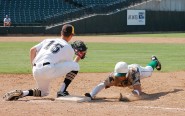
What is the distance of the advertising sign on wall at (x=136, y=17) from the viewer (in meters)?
40.0

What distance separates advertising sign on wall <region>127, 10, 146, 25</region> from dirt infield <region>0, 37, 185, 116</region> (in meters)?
29.4

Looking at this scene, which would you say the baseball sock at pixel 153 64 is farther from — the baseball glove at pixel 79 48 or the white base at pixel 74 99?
the white base at pixel 74 99

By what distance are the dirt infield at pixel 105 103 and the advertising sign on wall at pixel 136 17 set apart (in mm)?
29374

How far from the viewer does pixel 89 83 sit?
10172mm

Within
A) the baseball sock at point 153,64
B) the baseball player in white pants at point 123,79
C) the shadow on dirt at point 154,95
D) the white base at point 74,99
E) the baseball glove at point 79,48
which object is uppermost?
the baseball glove at point 79,48

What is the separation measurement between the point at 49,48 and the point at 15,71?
16.0ft

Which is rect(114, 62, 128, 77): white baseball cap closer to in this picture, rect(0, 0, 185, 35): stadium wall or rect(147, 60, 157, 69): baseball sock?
rect(147, 60, 157, 69): baseball sock

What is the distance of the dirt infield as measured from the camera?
6.36 m

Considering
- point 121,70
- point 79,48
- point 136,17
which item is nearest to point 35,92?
point 79,48

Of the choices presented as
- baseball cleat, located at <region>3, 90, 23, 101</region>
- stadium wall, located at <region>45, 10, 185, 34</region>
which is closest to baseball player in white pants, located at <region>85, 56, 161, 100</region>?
baseball cleat, located at <region>3, 90, 23, 101</region>

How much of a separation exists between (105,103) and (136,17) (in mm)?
33546

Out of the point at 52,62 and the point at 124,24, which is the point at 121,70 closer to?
the point at 52,62

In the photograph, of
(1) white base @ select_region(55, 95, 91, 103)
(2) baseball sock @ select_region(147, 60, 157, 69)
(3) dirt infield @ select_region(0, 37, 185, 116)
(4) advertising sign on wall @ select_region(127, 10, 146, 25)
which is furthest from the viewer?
(4) advertising sign on wall @ select_region(127, 10, 146, 25)

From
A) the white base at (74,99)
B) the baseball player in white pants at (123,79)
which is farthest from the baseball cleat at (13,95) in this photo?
the baseball player in white pants at (123,79)
